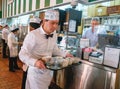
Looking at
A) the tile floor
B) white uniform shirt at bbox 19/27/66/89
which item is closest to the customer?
white uniform shirt at bbox 19/27/66/89

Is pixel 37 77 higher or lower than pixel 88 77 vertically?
higher

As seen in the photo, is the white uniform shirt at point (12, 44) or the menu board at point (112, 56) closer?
the menu board at point (112, 56)

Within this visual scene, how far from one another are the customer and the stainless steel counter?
0.70 meters

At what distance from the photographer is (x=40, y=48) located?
1.89 m

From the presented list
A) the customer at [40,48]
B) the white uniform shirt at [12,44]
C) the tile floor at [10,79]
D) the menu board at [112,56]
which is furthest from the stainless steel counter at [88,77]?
the white uniform shirt at [12,44]

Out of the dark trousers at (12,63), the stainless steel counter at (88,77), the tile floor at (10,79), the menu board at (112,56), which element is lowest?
the tile floor at (10,79)

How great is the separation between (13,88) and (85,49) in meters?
2.11

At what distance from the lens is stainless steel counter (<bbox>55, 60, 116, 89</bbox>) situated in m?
2.15

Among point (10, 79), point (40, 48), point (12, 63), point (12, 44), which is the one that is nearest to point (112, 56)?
point (40, 48)

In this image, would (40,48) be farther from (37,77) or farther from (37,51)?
(37,77)

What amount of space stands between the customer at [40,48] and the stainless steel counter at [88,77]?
704 mm

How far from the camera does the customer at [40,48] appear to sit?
1.75 metres

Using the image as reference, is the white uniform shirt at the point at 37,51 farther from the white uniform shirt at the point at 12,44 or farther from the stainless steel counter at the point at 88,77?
the white uniform shirt at the point at 12,44

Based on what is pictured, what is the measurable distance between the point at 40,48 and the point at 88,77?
3.28 feet
